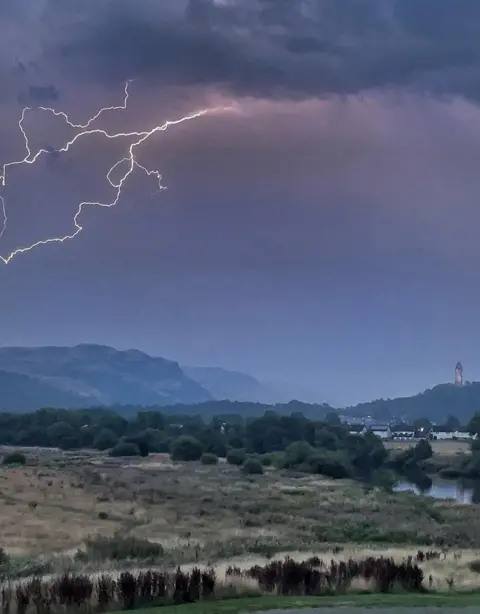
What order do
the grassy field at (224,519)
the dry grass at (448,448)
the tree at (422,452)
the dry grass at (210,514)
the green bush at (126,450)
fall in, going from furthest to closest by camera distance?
the dry grass at (448,448)
the tree at (422,452)
the green bush at (126,450)
the dry grass at (210,514)
the grassy field at (224,519)

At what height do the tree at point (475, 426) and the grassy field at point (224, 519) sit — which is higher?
the tree at point (475, 426)

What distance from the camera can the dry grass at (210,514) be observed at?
33.5 m

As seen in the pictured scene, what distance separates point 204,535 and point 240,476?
3885cm

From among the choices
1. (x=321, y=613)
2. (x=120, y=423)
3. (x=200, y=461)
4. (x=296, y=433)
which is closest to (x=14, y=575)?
(x=321, y=613)

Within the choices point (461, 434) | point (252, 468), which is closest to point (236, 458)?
point (252, 468)

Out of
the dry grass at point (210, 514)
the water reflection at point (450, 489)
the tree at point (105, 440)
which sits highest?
the tree at point (105, 440)

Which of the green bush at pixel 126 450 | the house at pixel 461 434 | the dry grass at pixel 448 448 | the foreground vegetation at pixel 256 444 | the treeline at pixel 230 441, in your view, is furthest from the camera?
the house at pixel 461 434

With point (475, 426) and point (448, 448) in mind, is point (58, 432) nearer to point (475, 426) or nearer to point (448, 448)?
point (448, 448)

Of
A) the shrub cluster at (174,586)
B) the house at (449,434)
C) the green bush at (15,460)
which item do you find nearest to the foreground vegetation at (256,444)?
the green bush at (15,460)

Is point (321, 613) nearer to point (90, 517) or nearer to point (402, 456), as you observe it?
point (90, 517)

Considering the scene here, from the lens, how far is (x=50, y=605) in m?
16.5

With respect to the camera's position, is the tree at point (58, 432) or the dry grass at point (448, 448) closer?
the tree at point (58, 432)

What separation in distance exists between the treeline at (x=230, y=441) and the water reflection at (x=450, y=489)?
9.88ft

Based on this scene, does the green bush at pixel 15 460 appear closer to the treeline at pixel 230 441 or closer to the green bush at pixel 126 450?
the treeline at pixel 230 441
